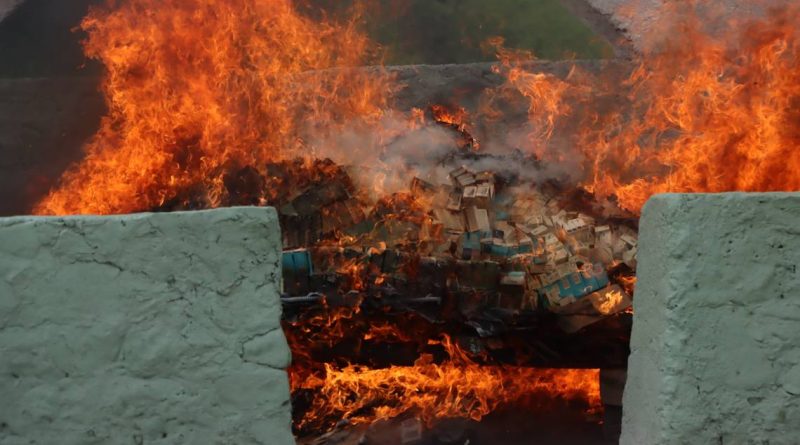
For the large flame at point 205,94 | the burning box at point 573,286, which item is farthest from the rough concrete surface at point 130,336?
the large flame at point 205,94

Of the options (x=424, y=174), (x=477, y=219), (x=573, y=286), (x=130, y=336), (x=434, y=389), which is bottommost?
(x=434, y=389)

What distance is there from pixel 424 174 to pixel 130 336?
332 cm

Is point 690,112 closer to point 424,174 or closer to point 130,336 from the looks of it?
point 424,174

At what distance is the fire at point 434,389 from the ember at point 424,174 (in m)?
0.01

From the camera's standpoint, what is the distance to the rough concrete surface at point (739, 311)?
2305 millimetres

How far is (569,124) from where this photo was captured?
6.34 meters

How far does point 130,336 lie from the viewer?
7.39 feet

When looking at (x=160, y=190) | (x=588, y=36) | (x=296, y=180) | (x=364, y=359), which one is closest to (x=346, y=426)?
(x=364, y=359)

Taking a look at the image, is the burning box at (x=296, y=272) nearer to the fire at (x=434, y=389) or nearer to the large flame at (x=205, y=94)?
the fire at (x=434, y=389)

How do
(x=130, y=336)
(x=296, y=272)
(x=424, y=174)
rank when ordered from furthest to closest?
(x=424, y=174) → (x=296, y=272) → (x=130, y=336)

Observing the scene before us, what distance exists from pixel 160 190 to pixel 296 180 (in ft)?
4.48

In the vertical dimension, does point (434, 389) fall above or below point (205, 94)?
below

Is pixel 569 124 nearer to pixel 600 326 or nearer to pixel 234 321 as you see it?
pixel 600 326

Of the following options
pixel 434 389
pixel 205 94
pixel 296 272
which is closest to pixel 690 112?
pixel 434 389
